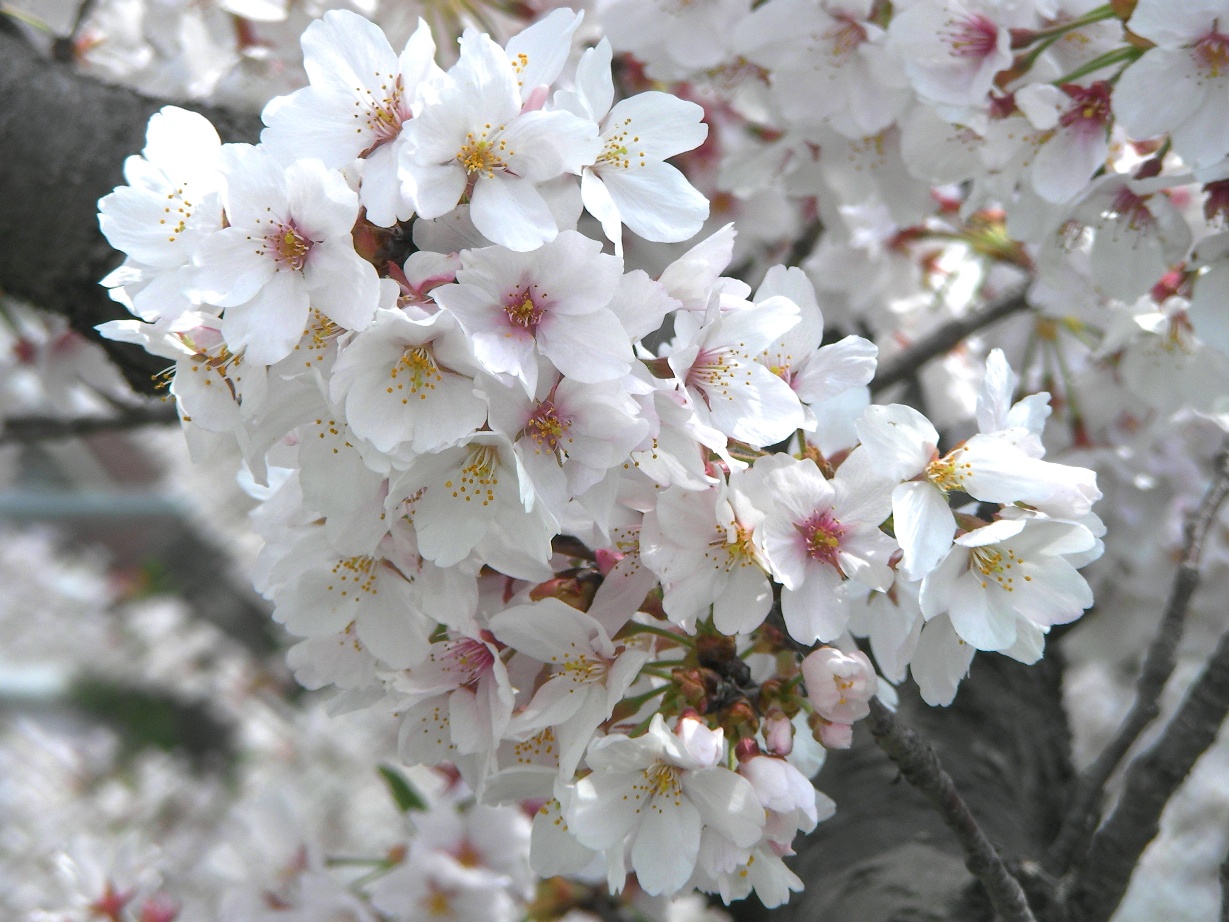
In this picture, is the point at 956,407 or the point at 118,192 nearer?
the point at 118,192

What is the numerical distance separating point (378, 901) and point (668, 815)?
0.52 meters

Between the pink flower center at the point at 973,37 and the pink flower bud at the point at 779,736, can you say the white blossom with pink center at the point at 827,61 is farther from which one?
the pink flower bud at the point at 779,736

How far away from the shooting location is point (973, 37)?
34.9 inches

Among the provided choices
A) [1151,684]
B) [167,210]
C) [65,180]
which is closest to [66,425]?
[65,180]

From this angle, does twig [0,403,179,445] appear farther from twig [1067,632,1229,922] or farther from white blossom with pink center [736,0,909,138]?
twig [1067,632,1229,922]

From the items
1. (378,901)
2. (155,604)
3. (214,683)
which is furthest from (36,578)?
(378,901)

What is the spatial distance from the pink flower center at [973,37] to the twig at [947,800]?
554 mm

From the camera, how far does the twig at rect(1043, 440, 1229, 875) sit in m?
0.95

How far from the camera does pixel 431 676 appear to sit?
26.1 inches

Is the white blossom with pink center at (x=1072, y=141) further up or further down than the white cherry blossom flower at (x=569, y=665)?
further up

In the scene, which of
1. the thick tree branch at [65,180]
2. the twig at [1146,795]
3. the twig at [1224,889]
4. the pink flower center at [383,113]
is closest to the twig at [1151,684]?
the twig at [1146,795]

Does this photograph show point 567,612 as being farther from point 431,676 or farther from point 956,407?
point 956,407

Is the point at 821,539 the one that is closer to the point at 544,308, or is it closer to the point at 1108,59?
the point at 544,308

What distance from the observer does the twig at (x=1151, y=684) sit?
0.95 meters
